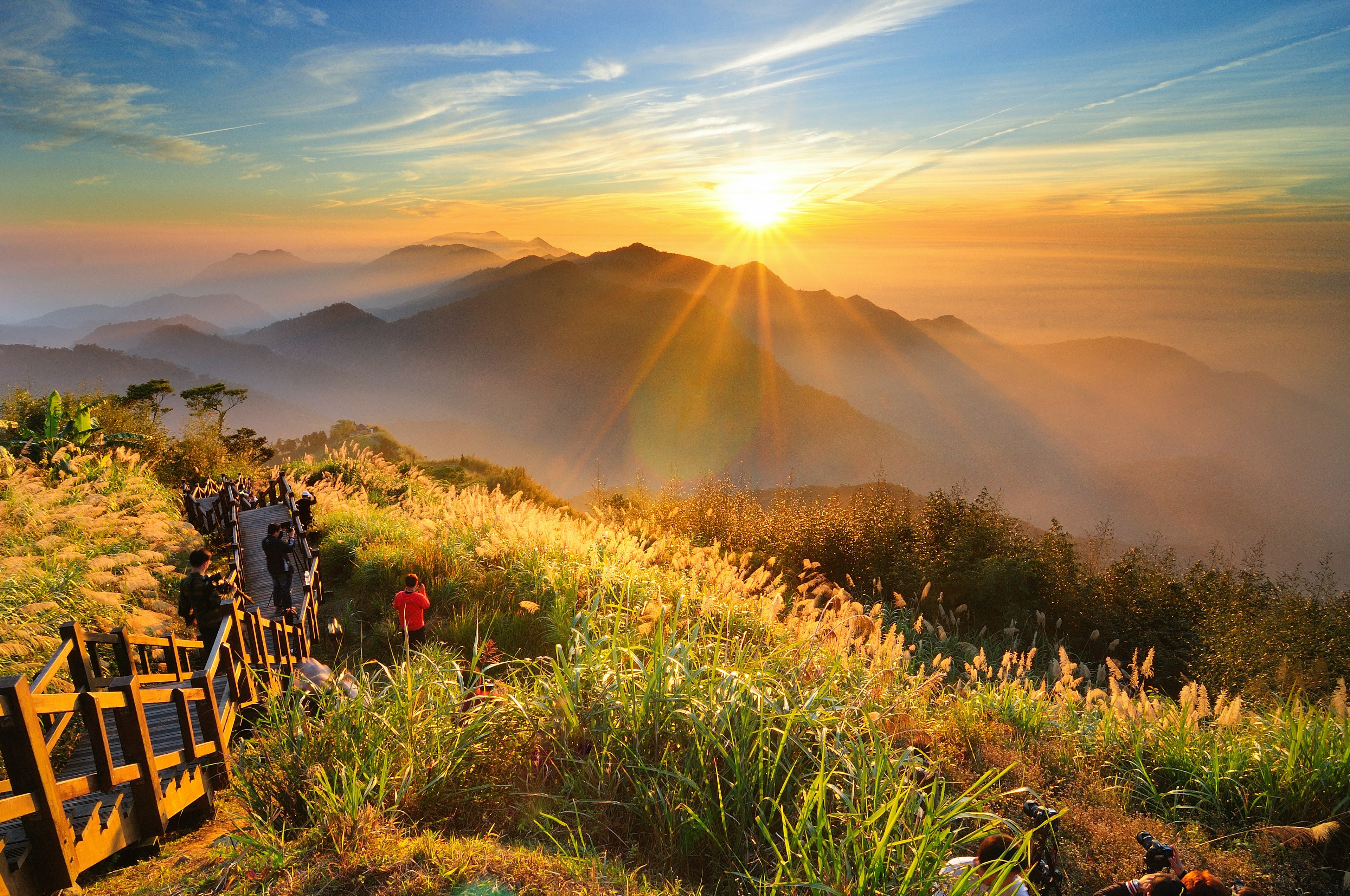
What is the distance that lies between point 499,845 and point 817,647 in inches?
140

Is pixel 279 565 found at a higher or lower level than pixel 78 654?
lower

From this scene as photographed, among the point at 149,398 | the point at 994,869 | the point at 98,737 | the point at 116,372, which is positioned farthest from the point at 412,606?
the point at 116,372

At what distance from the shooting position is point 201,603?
660 cm

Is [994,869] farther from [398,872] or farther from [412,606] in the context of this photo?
[412,606]

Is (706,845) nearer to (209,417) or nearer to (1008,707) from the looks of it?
(1008,707)

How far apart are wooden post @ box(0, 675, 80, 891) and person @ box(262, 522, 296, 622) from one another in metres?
5.60

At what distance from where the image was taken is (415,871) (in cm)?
328

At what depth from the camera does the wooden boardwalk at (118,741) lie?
3383mm

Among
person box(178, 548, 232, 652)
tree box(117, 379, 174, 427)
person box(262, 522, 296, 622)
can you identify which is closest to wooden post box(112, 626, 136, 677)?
person box(178, 548, 232, 652)

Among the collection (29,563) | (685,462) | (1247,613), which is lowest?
(685,462)

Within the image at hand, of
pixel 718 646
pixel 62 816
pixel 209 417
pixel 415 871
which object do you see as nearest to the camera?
pixel 415 871

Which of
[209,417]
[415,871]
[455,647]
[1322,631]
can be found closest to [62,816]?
[415,871]

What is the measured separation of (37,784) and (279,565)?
633 cm

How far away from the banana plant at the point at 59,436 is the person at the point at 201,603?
10486 mm
